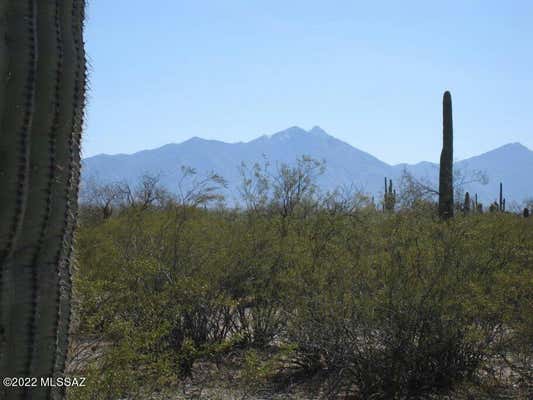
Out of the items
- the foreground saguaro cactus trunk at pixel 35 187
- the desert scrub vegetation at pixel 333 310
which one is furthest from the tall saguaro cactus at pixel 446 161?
the foreground saguaro cactus trunk at pixel 35 187

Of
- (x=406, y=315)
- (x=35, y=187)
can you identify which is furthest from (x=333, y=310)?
(x=35, y=187)

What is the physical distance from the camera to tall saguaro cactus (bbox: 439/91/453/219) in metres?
16.3

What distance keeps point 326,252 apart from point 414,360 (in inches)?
71.7

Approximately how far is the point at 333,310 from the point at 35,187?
428 centimetres

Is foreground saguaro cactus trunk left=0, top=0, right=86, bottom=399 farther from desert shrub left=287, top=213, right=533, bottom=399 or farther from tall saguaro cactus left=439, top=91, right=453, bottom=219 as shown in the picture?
tall saguaro cactus left=439, top=91, right=453, bottom=219

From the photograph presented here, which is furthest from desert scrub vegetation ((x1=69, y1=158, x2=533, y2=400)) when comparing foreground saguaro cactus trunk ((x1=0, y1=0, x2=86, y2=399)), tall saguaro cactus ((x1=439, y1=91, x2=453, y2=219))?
tall saguaro cactus ((x1=439, y1=91, x2=453, y2=219))

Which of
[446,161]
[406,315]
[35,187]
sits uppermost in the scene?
[446,161]

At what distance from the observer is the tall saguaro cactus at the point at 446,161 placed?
16344 millimetres

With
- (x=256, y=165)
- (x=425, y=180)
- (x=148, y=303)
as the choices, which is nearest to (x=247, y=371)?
(x=148, y=303)

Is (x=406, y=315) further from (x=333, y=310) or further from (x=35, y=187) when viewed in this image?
(x=35, y=187)

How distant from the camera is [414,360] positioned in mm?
7148

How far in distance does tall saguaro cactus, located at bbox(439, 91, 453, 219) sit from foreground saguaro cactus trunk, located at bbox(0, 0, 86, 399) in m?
12.8

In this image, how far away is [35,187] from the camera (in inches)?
134

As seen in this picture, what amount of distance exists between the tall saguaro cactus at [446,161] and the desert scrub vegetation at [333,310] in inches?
285
